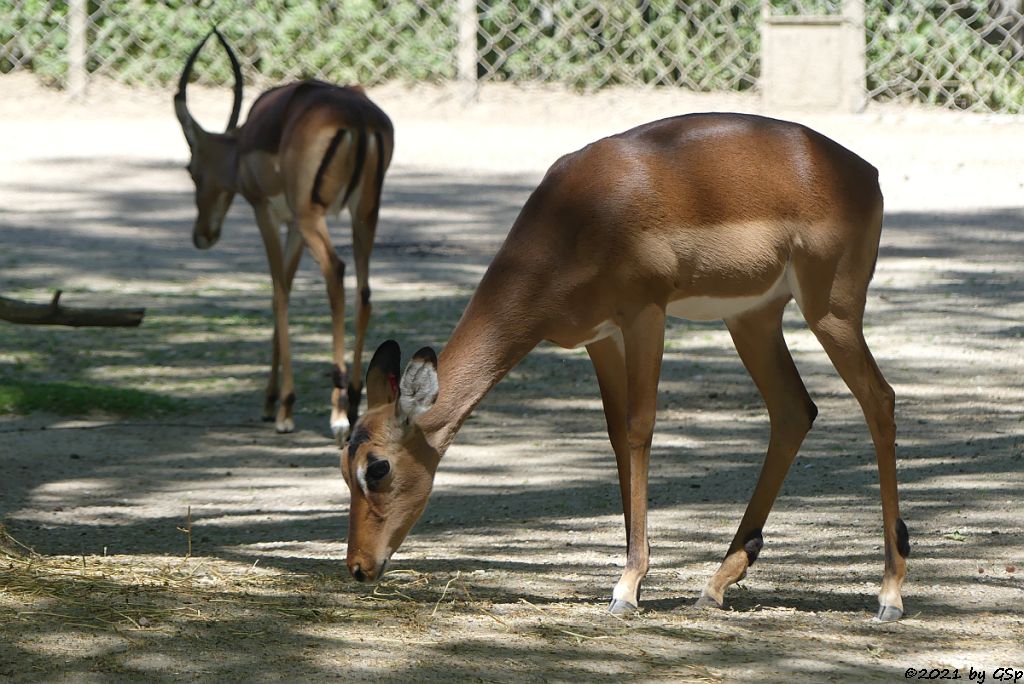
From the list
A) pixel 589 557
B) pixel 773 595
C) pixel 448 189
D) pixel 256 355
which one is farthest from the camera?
pixel 448 189

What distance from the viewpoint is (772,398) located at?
18.3 ft

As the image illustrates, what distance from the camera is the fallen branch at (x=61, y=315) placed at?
581cm

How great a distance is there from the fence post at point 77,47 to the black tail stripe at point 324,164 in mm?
10345

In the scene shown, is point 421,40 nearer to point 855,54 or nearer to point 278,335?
point 855,54

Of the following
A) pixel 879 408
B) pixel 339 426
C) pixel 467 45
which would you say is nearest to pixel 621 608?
pixel 879 408

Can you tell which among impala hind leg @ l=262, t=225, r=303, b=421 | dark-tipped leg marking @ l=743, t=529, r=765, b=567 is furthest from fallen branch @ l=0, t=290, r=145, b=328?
impala hind leg @ l=262, t=225, r=303, b=421

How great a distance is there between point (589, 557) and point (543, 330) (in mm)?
1461

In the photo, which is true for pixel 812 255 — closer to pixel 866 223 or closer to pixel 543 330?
pixel 866 223

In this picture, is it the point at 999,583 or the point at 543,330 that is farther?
the point at 999,583

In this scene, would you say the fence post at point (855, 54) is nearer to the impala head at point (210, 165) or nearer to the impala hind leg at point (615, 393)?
the impala head at point (210, 165)

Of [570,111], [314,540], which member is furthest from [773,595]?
Result: [570,111]

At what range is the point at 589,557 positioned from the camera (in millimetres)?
6125

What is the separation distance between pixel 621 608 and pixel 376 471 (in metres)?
0.88

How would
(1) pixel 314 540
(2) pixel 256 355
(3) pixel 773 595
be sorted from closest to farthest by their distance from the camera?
(3) pixel 773 595 → (1) pixel 314 540 → (2) pixel 256 355
